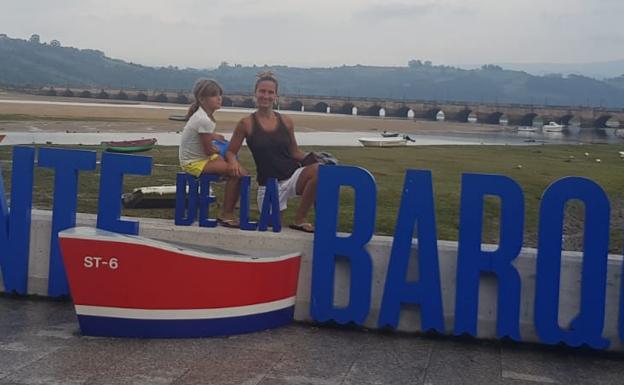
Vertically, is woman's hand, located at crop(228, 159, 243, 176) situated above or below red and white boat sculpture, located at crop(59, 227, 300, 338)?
above

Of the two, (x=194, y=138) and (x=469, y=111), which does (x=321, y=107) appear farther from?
(x=194, y=138)

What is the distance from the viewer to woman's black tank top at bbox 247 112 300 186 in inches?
376

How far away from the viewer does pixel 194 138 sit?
9477 mm

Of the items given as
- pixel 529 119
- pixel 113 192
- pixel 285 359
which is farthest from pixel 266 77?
pixel 529 119

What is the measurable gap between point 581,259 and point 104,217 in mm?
5070

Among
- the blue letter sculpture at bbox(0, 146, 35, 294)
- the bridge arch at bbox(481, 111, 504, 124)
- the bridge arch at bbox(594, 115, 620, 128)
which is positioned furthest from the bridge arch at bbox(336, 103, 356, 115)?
the blue letter sculpture at bbox(0, 146, 35, 294)

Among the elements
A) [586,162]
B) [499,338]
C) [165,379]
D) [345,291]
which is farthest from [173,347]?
[586,162]

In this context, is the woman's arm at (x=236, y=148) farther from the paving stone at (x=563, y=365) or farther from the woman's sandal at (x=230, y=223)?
the paving stone at (x=563, y=365)

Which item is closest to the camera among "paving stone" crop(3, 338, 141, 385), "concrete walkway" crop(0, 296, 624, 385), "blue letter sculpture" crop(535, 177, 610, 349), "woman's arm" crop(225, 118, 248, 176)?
"paving stone" crop(3, 338, 141, 385)

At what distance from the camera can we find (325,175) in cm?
887

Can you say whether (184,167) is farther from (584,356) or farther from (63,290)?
(584,356)

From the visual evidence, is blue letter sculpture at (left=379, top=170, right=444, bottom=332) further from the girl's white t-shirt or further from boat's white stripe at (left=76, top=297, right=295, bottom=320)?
the girl's white t-shirt

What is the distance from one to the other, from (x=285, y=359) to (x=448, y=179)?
61.5 feet

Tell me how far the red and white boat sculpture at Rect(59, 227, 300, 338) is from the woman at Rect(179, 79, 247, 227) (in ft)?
4.40
